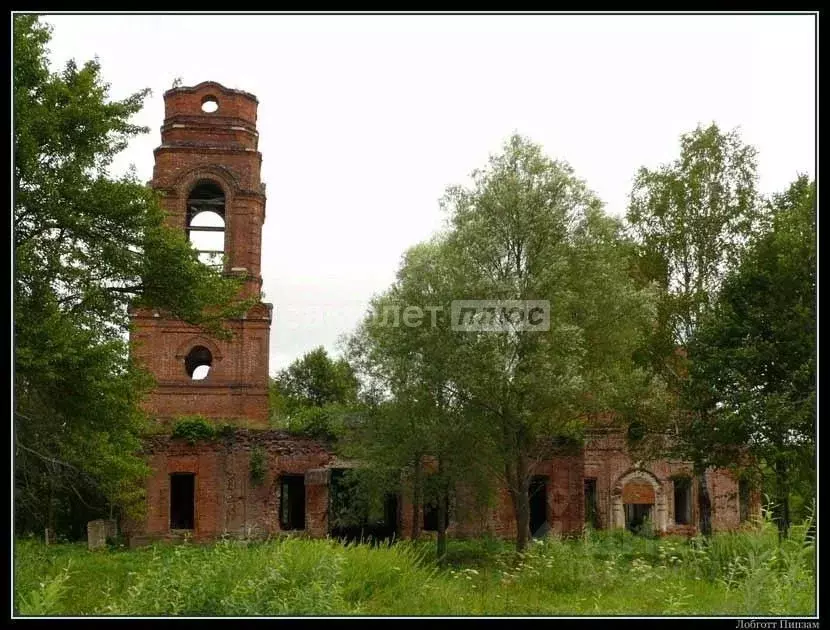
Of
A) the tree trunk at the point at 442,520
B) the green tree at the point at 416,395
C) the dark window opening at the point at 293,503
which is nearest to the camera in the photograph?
the green tree at the point at 416,395

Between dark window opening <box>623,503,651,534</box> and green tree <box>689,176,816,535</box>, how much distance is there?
6188mm

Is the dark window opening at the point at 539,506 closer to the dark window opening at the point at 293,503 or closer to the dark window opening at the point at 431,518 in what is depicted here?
the dark window opening at the point at 431,518

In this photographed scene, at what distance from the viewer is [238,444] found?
2005 centimetres

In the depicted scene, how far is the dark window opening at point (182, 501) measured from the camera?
20.0 m

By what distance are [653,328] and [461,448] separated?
4.80 meters

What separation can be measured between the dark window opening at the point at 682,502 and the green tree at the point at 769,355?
610 centimetres

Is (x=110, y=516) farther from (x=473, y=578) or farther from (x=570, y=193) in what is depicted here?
(x=570, y=193)

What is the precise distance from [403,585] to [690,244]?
1286 cm

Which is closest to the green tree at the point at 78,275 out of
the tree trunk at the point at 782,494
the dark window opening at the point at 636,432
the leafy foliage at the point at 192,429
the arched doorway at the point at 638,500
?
the leafy foliage at the point at 192,429

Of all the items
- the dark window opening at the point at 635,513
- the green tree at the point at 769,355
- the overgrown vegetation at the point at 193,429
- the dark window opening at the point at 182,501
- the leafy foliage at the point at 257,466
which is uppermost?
the green tree at the point at 769,355

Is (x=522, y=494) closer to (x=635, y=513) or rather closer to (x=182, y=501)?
(x=635, y=513)

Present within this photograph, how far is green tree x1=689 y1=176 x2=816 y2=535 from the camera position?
11.8 metres

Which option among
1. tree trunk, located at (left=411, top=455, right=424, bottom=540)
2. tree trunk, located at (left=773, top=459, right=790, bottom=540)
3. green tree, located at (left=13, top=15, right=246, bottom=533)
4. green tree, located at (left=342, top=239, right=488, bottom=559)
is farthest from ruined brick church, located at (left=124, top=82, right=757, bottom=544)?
green tree, located at (left=13, top=15, right=246, bottom=533)

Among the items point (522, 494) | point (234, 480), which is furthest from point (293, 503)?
point (522, 494)
